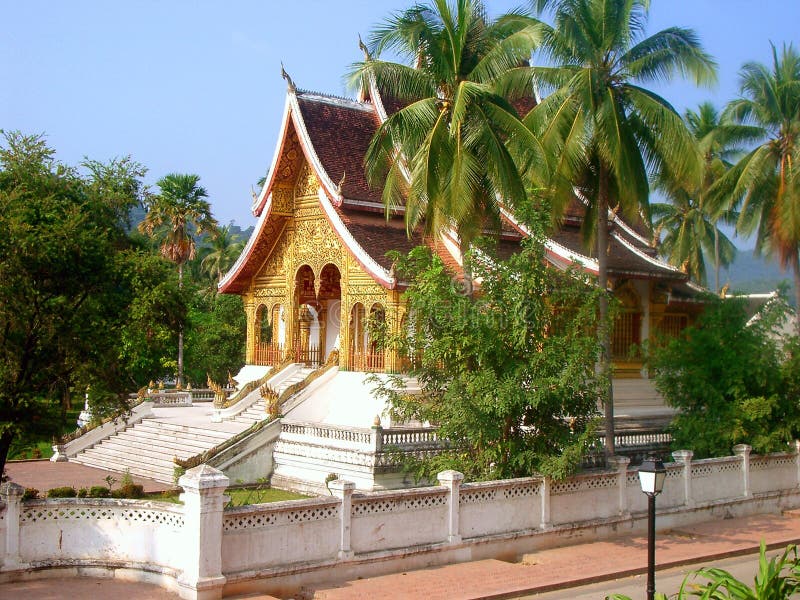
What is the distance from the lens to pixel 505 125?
15.5 metres

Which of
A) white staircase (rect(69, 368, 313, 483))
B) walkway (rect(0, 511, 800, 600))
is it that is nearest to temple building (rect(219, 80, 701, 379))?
white staircase (rect(69, 368, 313, 483))

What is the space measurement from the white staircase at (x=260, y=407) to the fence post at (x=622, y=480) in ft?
30.9

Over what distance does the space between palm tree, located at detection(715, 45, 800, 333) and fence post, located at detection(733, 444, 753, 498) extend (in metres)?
7.74

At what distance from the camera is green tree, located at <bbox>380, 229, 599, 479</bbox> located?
11898 mm

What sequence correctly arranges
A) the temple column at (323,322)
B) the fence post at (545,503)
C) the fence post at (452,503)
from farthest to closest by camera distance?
1. the temple column at (323,322)
2. the fence post at (545,503)
3. the fence post at (452,503)

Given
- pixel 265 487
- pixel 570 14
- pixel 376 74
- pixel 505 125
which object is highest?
pixel 570 14

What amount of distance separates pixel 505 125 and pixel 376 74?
250cm

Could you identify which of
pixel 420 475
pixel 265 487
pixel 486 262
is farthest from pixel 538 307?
pixel 265 487

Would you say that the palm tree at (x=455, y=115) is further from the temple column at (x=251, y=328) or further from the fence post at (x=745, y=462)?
the temple column at (x=251, y=328)

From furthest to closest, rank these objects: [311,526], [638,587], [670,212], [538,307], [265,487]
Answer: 1. [670,212]
2. [265,487]
3. [538,307]
4. [638,587]
5. [311,526]

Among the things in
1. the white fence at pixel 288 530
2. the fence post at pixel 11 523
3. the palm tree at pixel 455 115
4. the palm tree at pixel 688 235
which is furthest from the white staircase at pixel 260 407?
the palm tree at pixel 688 235

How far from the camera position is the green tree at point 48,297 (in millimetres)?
10242

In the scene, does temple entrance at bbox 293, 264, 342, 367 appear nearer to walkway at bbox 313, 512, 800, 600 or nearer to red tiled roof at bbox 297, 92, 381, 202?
red tiled roof at bbox 297, 92, 381, 202

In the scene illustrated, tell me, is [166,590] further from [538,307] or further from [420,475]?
[538,307]
